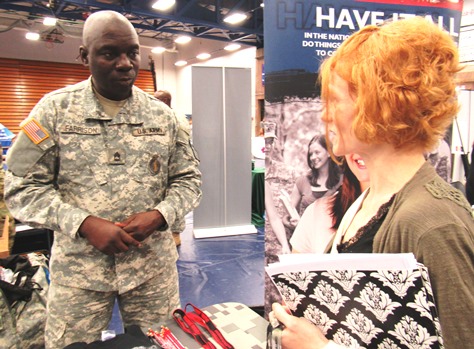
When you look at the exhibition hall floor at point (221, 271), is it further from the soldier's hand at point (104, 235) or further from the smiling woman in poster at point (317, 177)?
the soldier's hand at point (104, 235)

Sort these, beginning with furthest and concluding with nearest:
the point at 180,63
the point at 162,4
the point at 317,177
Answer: the point at 180,63, the point at 162,4, the point at 317,177

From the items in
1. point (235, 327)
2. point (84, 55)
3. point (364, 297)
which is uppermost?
point (84, 55)

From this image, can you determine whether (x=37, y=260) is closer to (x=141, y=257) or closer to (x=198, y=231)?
(x=141, y=257)

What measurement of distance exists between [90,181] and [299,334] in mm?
961

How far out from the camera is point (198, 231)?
4.75 metres

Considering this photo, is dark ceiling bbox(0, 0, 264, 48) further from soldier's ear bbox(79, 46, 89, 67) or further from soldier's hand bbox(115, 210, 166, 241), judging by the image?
soldier's hand bbox(115, 210, 166, 241)

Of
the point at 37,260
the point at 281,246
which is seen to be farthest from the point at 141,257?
the point at 37,260

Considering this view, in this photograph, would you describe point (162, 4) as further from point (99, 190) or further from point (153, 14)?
point (99, 190)

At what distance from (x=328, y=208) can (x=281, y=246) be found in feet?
1.01

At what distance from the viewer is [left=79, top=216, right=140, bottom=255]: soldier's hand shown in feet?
3.92

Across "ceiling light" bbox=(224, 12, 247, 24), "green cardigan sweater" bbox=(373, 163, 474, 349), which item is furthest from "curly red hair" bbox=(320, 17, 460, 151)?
"ceiling light" bbox=(224, 12, 247, 24)

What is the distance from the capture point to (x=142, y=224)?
1263 mm

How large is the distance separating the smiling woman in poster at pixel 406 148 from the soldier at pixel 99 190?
2.60 ft

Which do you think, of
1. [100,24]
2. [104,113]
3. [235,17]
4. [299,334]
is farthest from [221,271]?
[235,17]
